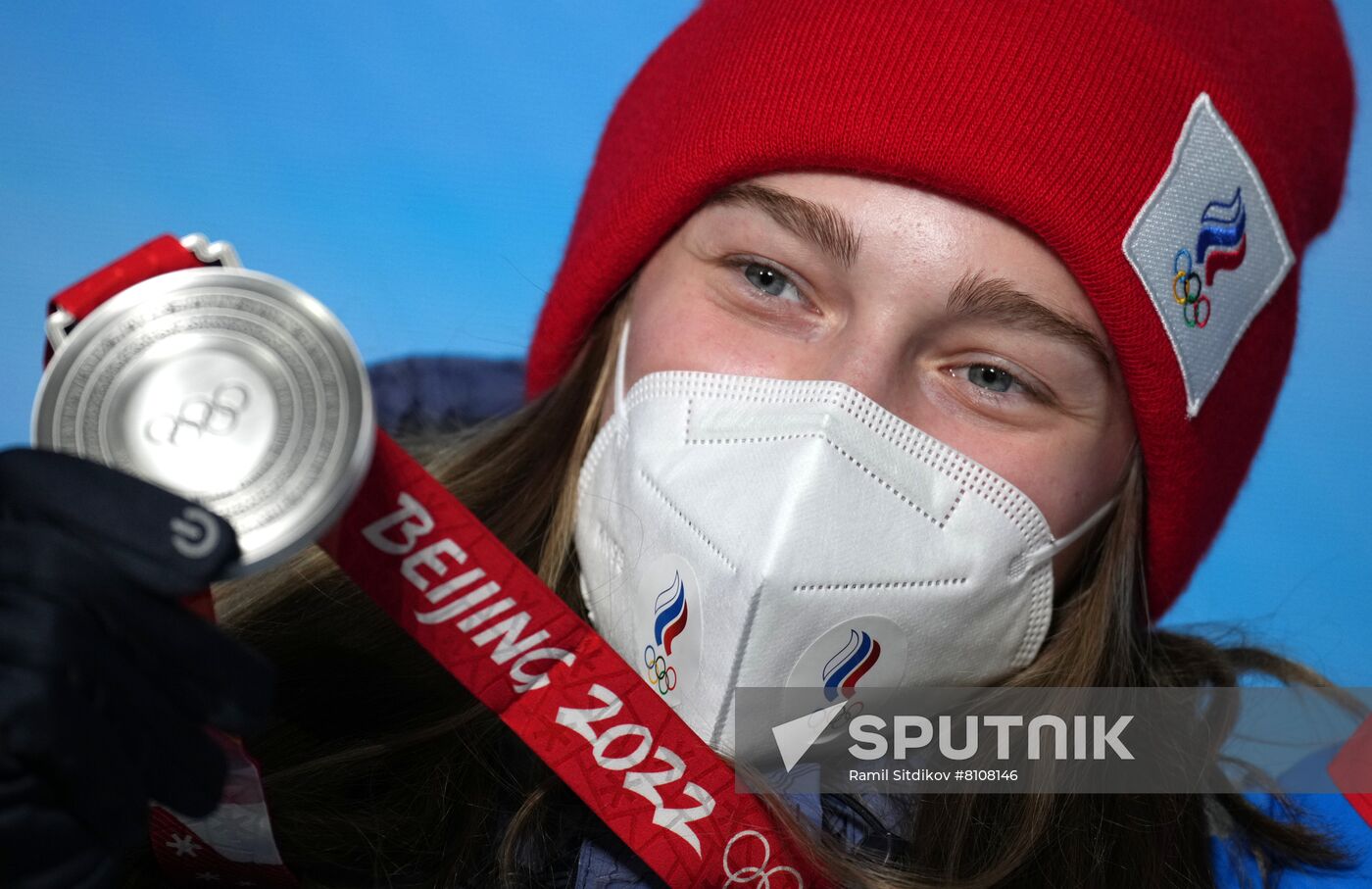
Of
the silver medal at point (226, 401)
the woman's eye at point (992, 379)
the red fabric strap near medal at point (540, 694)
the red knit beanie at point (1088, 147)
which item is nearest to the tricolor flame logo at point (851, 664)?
the red fabric strap near medal at point (540, 694)

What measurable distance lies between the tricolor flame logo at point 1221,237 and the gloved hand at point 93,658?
1241mm

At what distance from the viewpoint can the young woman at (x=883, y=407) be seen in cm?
147

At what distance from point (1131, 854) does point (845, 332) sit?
0.79 m

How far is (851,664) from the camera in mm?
1496

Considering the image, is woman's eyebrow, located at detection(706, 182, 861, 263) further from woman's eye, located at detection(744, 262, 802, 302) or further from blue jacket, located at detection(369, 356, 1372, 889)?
blue jacket, located at detection(369, 356, 1372, 889)

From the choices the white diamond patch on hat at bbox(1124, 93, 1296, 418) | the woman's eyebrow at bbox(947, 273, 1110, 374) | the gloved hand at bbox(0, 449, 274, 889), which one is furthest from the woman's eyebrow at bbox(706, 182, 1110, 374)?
the gloved hand at bbox(0, 449, 274, 889)

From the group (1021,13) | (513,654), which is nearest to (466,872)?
(513,654)

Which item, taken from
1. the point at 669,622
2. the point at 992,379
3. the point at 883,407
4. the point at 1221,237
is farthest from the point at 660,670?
the point at 1221,237

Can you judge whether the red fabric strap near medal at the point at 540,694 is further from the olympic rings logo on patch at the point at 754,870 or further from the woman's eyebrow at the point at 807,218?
the woman's eyebrow at the point at 807,218

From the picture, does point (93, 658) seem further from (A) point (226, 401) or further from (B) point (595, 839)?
(B) point (595, 839)

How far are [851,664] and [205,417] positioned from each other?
2.55 ft

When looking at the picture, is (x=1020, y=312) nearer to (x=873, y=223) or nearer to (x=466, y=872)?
(x=873, y=223)

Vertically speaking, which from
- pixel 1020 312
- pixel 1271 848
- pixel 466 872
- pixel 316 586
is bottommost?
pixel 466 872

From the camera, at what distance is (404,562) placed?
4.22ft
